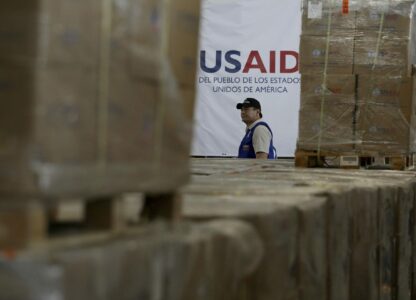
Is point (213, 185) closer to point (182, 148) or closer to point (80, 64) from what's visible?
point (182, 148)

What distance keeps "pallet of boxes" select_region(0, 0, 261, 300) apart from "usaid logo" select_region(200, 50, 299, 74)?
10243 mm

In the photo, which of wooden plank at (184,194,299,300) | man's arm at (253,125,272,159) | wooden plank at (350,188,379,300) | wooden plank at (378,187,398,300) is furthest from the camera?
man's arm at (253,125,272,159)

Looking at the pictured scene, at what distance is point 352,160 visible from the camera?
7918mm

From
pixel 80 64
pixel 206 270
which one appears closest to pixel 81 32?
pixel 80 64

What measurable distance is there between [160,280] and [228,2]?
1105 centimetres

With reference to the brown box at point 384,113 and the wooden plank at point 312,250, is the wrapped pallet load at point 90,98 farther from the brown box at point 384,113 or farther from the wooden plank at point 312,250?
the brown box at point 384,113

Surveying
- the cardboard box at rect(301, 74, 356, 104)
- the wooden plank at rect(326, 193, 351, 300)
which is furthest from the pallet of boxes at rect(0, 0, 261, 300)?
the cardboard box at rect(301, 74, 356, 104)

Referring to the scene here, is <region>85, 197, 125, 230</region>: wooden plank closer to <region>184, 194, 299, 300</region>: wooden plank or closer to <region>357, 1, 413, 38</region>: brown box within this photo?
<region>184, 194, 299, 300</region>: wooden plank

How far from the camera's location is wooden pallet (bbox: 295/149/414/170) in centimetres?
791

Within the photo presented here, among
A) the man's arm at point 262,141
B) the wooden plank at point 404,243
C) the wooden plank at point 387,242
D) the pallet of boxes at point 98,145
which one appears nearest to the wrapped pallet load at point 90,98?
the pallet of boxes at point 98,145

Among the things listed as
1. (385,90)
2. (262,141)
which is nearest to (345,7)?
(385,90)

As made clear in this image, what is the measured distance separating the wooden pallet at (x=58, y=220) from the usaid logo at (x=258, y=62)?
401 inches

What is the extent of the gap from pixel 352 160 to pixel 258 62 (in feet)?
17.5

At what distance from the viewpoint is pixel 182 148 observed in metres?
2.71
